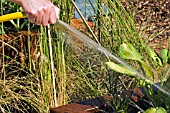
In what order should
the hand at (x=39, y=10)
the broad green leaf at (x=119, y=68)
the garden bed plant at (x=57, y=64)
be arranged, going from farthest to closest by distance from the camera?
1. the garden bed plant at (x=57, y=64)
2. the broad green leaf at (x=119, y=68)
3. the hand at (x=39, y=10)

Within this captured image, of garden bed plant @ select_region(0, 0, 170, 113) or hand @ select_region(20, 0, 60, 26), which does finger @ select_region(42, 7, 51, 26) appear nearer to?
hand @ select_region(20, 0, 60, 26)

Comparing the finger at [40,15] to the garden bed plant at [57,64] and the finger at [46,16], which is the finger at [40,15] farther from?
the garden bed plant at [57,64]

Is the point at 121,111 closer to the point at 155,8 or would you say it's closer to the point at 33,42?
the point at 33,42

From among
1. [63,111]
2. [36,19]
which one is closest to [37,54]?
[63,111]

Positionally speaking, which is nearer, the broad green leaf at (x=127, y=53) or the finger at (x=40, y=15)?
the finger at (x=40, y=15)

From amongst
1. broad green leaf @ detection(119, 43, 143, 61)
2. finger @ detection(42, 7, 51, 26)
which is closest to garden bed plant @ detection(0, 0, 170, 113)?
broad green leaf @ detection(119, 43, 143, 61)

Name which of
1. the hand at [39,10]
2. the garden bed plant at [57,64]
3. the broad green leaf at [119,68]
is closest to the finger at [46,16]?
the hand at [39,10]

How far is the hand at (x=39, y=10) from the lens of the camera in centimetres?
151

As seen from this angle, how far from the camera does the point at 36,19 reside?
1556 mm

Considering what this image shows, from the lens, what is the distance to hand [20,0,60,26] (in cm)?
151

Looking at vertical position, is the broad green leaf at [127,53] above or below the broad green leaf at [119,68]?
above

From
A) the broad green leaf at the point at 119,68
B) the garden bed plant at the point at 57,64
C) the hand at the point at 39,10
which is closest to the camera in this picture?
the hand at the point at 39,10

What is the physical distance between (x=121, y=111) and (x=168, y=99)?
Answer: 0.23 m

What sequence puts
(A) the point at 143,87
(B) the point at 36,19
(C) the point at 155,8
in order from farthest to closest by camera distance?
(C) the point at 155,8 < (A) the point at 143,87 < (B) the point at 36,19
